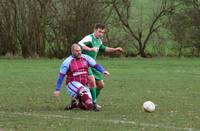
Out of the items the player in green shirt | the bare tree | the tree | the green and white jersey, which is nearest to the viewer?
the player in green shirt

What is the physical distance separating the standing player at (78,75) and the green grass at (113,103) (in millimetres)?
330

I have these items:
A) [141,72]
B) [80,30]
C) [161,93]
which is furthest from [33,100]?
[80,30]

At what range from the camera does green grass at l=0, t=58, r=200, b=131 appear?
30.9ft

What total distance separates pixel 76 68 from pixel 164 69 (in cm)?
1414

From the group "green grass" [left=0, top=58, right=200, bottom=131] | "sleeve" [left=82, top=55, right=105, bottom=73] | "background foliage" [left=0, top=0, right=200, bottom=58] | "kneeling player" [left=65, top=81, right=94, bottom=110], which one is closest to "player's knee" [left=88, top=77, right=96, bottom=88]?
"kneeling player" [left=65, top=81, right=94, bottom=110]

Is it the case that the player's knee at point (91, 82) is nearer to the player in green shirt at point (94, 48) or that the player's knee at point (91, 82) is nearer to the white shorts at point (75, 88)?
the player in green shirt at point (94, 48)

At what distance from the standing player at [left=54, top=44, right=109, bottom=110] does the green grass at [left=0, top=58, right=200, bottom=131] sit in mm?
330

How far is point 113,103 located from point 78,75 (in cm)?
150

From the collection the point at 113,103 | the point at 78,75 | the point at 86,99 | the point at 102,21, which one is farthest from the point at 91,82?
the point at 102,21

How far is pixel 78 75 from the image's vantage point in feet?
38.3

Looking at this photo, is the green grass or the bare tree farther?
the bare tree

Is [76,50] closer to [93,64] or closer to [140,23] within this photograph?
[93,64]

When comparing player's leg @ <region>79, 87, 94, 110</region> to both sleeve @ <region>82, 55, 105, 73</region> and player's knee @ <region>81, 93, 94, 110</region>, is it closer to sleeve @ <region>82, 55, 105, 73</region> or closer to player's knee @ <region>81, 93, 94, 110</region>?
player's knee @ <region>81, 93, 94, 110</region>

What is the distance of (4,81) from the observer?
61.3 feet
